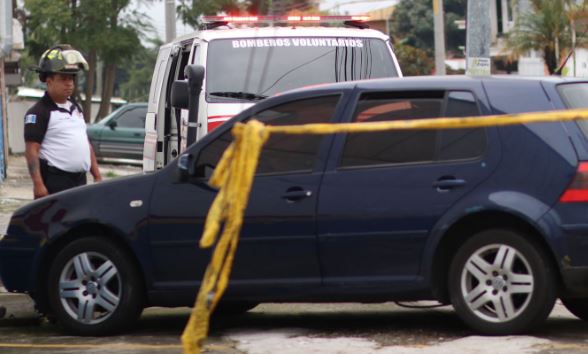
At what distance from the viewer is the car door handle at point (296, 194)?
771cm

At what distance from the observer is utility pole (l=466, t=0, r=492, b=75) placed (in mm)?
16422

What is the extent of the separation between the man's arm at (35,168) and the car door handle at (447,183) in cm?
310

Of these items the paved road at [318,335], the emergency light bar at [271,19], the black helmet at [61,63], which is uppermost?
the emergency light bar at [271,19]

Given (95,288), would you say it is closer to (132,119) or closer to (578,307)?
(578,307)

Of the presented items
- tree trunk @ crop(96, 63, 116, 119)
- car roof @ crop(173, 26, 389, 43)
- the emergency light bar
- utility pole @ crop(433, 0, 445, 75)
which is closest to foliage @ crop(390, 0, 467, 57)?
tree trunk @ crop(96, 63, 116, 119)

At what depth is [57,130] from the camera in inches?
374

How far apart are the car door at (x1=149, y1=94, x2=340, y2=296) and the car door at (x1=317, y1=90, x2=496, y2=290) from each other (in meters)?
0.12

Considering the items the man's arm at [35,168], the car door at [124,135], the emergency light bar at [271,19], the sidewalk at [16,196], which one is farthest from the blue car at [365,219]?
the car door at [124,135]

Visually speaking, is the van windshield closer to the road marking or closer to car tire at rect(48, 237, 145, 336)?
car tire at rect(48, 237, 145, 336)

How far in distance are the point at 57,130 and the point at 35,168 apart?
34 cm

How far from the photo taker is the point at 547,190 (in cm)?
732

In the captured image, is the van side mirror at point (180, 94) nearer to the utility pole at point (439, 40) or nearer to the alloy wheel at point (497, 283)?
the alloy wheel at point (497, 283)

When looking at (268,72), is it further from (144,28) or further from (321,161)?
(144,28)

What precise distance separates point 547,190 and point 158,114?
242 inches
